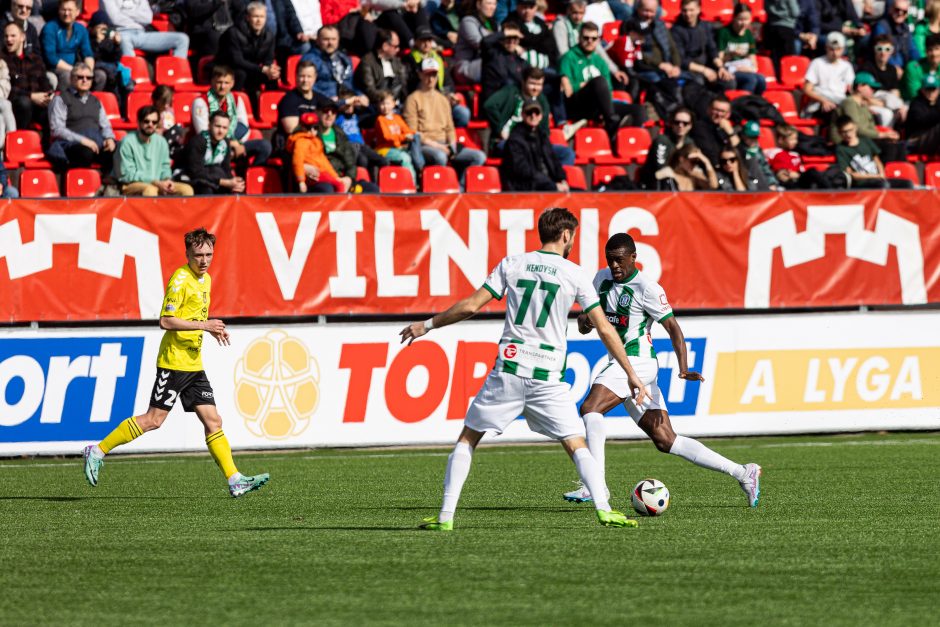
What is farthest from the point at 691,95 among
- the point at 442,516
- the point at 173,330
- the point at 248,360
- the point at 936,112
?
the point at 442,516

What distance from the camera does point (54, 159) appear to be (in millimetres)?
18812

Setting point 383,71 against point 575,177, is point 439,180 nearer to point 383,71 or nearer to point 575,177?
point 575,177

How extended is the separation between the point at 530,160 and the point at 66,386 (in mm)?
6439

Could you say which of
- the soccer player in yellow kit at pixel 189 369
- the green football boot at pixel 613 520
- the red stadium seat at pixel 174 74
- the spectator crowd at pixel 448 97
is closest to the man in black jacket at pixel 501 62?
the spectator crowd at pixel 448 97

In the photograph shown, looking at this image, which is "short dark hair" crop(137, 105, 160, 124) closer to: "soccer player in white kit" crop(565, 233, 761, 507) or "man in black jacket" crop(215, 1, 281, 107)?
"man in black jacket" crop(215, 1, 281, 107)

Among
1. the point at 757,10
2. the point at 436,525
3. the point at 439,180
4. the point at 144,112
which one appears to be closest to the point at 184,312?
the point at 436,525

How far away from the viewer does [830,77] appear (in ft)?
80.7

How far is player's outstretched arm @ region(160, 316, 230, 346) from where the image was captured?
1189cm

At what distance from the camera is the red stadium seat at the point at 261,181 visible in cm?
1902

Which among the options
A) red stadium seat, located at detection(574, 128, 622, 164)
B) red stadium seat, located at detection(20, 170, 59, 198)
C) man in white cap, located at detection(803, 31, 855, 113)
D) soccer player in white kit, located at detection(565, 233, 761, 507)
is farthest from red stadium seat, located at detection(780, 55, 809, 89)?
soccer player in white kit, located at detection(565, 233, 761, 507)

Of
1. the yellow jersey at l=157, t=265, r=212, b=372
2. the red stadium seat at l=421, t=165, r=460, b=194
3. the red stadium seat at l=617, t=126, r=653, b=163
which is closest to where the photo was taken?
the yellow jersey at l=157, t=265, r=212, b=372

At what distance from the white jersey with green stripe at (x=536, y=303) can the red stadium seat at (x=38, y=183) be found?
10.1m

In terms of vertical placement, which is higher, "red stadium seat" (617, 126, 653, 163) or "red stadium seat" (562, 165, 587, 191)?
"red stadium seat" (617, 126, 653, 163)

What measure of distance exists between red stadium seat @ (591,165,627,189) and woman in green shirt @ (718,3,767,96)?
165 inches
